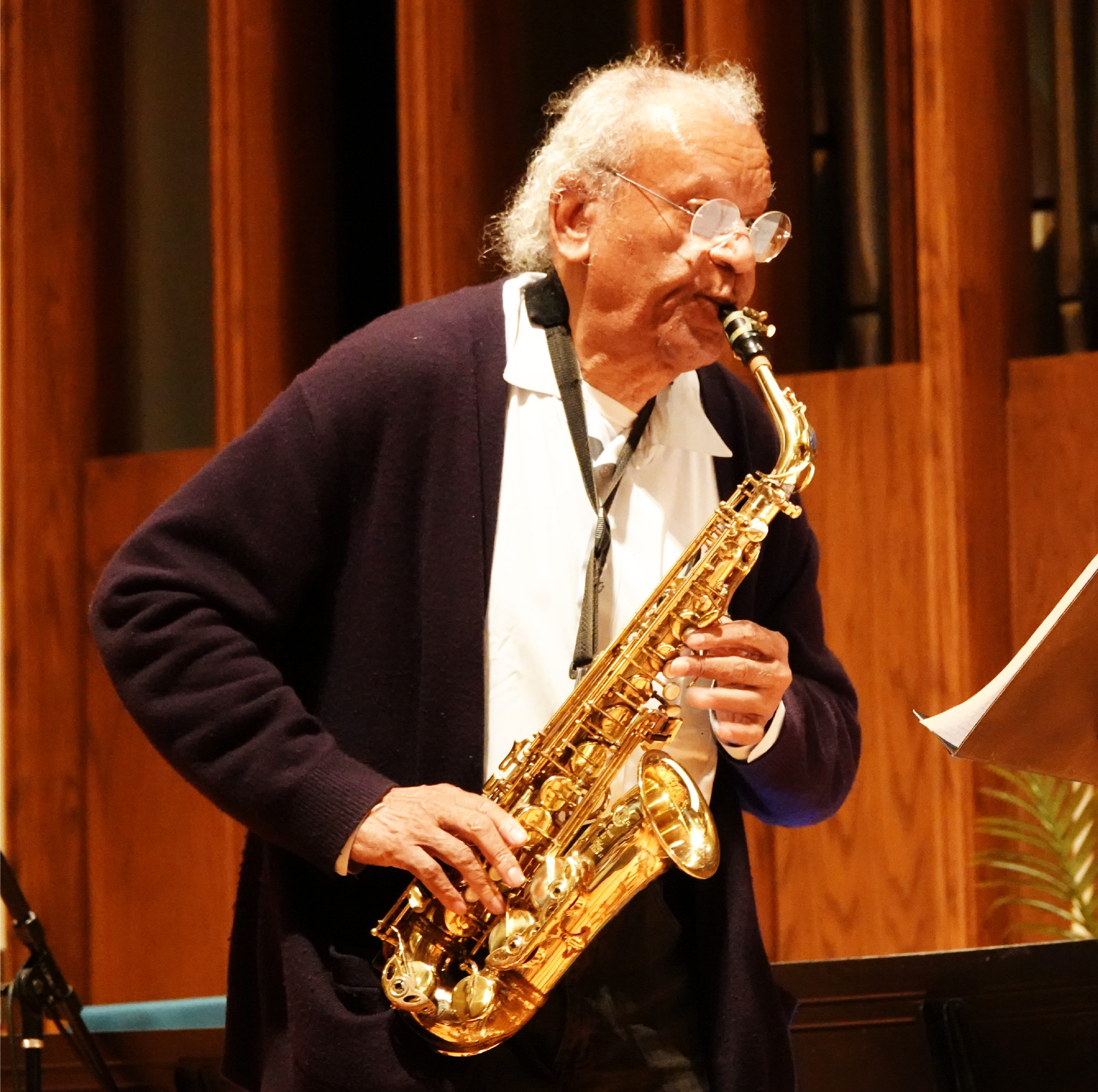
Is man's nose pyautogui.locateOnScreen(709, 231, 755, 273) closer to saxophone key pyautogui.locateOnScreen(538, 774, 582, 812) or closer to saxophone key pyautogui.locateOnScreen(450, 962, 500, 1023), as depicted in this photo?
saxophone key pyautogui.locateOnScreen(538, 774, 582, 812)

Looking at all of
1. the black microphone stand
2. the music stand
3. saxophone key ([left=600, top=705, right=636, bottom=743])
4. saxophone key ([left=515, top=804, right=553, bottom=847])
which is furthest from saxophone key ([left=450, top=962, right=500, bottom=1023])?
the black microphone stand

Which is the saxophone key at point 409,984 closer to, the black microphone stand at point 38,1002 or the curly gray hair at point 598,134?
the black microphone stand at point 38,1002

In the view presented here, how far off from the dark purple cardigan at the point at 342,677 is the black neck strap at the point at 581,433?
9cm

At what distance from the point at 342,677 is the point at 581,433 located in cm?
43

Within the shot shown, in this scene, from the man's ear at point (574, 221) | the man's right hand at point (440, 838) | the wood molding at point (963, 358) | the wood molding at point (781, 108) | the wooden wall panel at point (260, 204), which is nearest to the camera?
the man's right hand at point (440, 838)

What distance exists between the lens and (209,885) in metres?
4.09

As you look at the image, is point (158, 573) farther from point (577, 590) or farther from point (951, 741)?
point (951, 741)

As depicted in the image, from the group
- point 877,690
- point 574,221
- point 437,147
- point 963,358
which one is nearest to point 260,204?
point 437,147

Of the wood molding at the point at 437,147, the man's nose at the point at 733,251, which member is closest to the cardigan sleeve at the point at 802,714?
the man's nose at the point at 733,251

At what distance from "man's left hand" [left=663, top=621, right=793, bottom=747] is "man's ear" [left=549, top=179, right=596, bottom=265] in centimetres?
55

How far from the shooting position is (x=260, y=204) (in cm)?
405

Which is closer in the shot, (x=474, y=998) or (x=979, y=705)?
(x=979, y=705)

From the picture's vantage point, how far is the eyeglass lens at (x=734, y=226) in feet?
6.53

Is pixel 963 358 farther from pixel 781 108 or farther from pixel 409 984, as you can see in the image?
pixel 409 984
